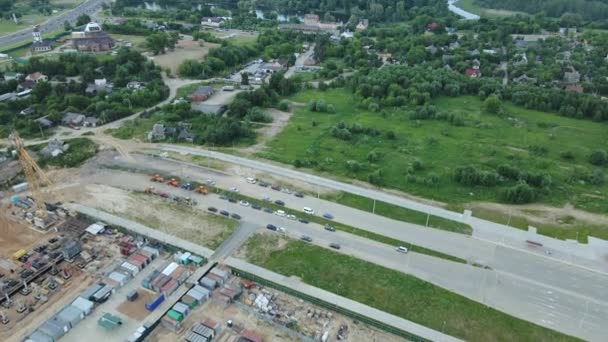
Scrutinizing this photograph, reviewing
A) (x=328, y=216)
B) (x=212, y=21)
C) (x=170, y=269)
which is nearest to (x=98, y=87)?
(x=170, y=269)

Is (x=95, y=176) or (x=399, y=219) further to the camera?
(x=95, y=176)

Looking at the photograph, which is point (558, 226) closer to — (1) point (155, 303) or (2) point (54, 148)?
(1) point (155, 303)

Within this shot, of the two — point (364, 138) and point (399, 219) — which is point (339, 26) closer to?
point (364, 138)

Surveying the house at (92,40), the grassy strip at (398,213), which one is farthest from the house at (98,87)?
the grassy strip at (398,213)

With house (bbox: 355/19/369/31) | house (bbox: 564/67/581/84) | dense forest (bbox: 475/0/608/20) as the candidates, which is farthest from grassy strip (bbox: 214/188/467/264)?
dense forest (bbox: 475/0/608/20)

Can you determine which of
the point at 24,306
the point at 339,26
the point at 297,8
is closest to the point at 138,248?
the point at 24,306

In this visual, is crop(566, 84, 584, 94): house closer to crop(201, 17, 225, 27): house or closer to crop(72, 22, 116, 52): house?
crop(201, 17, 225, 27): house

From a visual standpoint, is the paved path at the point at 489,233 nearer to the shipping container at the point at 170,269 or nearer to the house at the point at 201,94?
the shipping container at the point at 170,269
